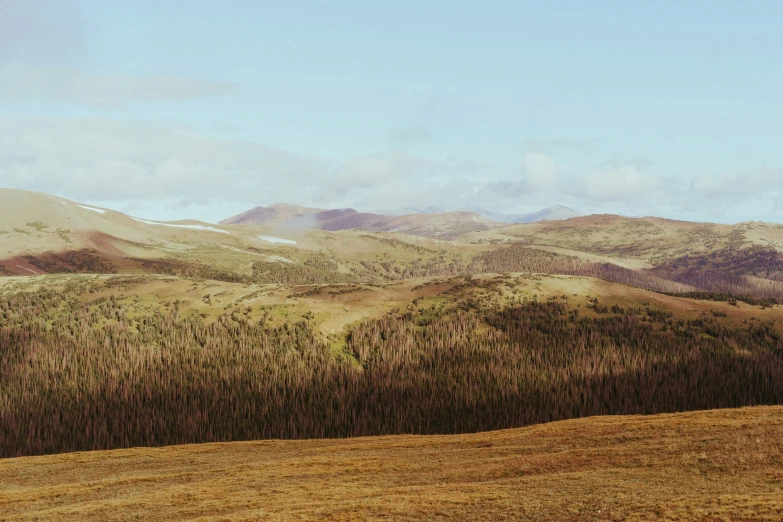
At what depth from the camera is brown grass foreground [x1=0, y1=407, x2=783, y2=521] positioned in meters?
11.9

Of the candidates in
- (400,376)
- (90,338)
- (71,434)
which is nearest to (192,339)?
(90,338)

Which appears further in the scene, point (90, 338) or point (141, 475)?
point (90, 338)

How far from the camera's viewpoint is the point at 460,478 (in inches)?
603

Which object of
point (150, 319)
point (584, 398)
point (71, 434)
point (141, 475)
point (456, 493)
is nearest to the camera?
point (456, 493)

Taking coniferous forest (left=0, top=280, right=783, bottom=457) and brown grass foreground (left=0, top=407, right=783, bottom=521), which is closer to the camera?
brown grass foreground (left=0, top=407, right=783, bottom=521)

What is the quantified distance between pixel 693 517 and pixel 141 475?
616 inches

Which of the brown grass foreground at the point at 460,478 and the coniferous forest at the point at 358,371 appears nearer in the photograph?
the brown grass foreground at the point at 460,478

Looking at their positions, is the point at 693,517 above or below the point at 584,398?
above

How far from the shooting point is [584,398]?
31859mm

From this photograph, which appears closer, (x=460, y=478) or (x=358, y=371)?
(x=460, y=478)

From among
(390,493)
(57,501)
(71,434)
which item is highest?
(390,493)

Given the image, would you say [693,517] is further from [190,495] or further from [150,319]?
[150,319]

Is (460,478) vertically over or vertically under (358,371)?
over

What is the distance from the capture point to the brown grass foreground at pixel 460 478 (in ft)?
39.1
